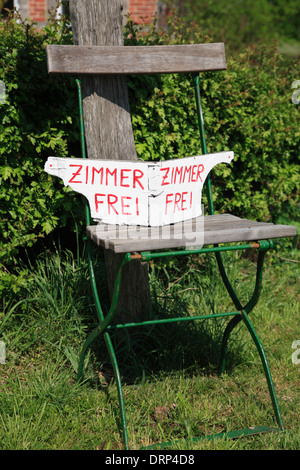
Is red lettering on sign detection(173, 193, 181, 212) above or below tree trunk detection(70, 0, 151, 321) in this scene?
below

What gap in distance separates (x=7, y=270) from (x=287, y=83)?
2.35 m

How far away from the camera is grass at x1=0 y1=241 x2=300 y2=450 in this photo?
7.18 feet

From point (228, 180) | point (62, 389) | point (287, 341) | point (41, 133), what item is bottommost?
point (287, 341)

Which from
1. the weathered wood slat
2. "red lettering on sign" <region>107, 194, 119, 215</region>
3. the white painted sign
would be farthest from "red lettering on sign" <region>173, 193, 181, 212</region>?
the weathered wood slat

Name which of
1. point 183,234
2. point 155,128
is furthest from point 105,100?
point 183,234

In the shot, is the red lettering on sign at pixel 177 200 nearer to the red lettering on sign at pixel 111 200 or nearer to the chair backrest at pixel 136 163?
the chair backrest at pixel 136 163

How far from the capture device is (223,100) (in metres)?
3.38

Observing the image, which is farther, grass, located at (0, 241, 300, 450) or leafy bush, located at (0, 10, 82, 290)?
leafy bush, located at (0, 10, 82, 290)

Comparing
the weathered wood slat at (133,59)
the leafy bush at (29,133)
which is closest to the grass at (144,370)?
the leafy bush at (29,133)

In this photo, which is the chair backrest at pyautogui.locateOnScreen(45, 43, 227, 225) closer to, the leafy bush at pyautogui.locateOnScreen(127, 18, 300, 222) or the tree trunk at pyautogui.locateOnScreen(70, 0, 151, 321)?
the tree trunk at pyautogui.locateOnScreen(70, 0, 151, 321)

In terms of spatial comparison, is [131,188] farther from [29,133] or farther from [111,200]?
[29,133]

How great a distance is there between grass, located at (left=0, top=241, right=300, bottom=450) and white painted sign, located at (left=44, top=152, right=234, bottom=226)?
2.04 ft
